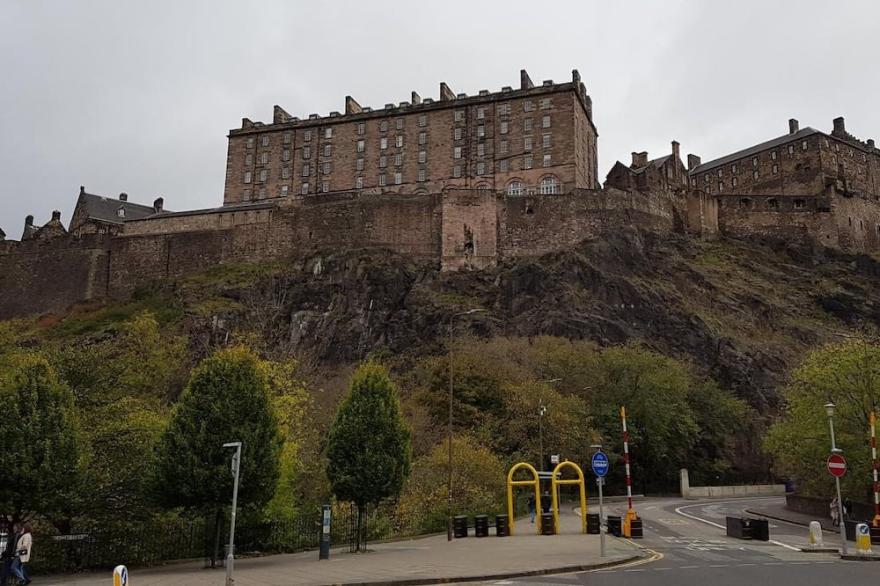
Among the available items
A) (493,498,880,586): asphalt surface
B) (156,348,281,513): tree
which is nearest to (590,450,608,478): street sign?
(493,498,880,586): asphalt surface

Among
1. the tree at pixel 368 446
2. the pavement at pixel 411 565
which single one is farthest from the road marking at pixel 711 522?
the tree at pixel 368 446

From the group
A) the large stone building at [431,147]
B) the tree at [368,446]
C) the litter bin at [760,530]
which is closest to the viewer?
the tree at [368,446]

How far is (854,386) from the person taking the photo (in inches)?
1305

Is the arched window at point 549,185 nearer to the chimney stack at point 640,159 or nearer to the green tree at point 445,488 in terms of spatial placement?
the chimney stack at point 640,159

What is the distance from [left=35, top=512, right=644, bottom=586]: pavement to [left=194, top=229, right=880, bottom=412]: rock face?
34537mm

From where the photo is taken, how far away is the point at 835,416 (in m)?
33.3

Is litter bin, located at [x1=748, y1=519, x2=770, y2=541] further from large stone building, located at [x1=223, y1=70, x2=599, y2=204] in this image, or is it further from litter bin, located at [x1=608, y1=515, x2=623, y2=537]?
large stone building, located at [x1=223, y1=70, x2=599, y2=204]

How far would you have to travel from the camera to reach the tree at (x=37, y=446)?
1919 cm

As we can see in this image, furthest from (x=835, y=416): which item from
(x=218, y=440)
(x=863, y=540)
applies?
(x=218, y=440)

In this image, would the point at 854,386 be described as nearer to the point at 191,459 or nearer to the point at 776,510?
the point at 776,510

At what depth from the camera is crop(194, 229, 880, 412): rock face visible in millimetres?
61750

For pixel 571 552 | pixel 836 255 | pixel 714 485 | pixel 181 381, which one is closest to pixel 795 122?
pixel 836 255

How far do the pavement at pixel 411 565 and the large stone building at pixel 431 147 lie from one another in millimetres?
51604

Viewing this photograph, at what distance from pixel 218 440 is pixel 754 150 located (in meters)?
92.7
